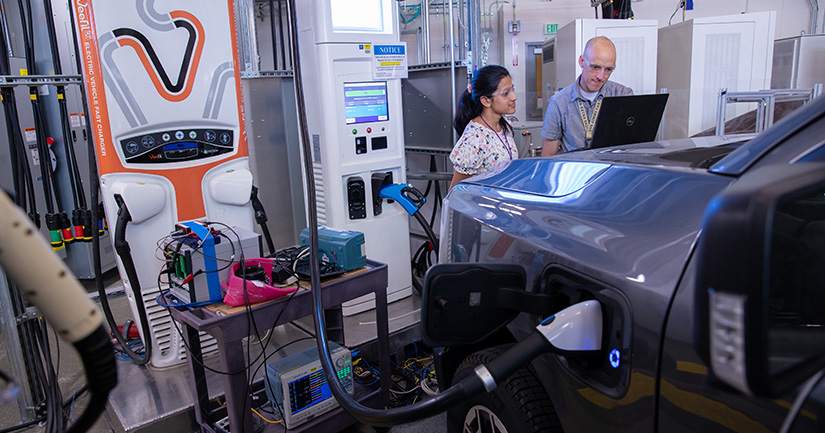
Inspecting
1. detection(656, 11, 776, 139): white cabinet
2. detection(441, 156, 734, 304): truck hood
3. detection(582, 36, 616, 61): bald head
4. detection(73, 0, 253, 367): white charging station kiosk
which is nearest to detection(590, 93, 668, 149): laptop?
detection(582, 36, 616, 61): bald head

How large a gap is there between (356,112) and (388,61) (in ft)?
1.36

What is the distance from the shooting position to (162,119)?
2.84 m

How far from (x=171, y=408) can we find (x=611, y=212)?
7.63 ft

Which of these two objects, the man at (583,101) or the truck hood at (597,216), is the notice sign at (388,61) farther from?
the truck hood at (597,216)

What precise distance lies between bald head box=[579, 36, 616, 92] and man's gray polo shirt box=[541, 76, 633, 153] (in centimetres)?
→ 8

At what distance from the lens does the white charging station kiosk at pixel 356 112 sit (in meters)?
3.48

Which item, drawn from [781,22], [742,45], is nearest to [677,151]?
[742,45]

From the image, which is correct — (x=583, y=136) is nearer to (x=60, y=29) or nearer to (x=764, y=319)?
(x=764, y=319)

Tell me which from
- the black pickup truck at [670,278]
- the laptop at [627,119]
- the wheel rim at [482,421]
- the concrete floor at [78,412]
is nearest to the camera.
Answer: the black pickup truck at [670,278]

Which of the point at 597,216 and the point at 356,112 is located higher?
the point at 356,112

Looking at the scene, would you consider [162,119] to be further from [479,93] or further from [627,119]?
[627,119]

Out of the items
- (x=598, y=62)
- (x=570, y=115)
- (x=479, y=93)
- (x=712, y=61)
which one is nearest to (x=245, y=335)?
(x=479, y=93)

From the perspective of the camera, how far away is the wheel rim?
1.57 meters

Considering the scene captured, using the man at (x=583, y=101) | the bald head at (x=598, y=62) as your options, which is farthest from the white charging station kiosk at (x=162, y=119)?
the bald head at (x=598, y=62)
